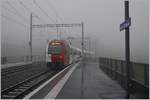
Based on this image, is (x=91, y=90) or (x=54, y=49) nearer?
(x=91, y=90)

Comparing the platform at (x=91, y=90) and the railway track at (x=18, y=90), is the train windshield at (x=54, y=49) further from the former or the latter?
the railway track at (x=18, y=90)

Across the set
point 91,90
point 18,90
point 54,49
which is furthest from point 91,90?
point 54,49

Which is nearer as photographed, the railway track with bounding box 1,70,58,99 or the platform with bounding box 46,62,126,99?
the platform with bounding box 46,62,126,99

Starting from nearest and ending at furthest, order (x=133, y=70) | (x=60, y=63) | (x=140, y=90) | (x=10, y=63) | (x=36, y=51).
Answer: (x=140, y=90) < (x=133, y=70) < (x=60, y=63) < (x=10, y=63) < (x=36, y=51)

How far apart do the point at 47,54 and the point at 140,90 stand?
2294 centimetres

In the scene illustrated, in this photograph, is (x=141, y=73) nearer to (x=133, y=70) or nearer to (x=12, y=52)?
(x=133, y=70)

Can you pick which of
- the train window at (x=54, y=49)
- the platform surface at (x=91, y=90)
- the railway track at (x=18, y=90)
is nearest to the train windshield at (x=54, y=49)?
the train window at (x=54, y=49)

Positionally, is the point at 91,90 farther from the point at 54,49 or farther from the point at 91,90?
the point at 54,49

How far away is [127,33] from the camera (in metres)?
10.5

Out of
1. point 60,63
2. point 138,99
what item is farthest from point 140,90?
point 60,63

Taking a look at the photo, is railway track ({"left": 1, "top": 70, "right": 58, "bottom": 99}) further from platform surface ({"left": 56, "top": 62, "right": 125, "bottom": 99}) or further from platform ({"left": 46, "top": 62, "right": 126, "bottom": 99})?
platform surface ({"left": 56, "top": 62, "right": 125, "bottom": 99})

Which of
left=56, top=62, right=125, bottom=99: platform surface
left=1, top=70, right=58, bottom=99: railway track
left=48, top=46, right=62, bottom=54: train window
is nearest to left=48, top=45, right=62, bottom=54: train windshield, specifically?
left=48, top=46, right=62, bottom=54: train window

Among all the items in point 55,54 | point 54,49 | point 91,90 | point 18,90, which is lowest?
point 18,90

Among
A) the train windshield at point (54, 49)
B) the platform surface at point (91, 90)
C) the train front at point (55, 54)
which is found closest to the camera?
the platform surface at point (91, 90)
